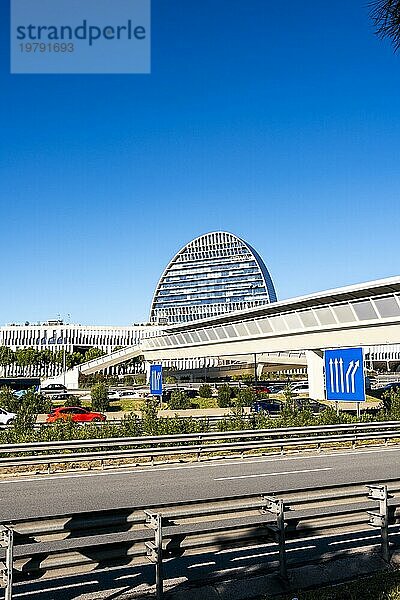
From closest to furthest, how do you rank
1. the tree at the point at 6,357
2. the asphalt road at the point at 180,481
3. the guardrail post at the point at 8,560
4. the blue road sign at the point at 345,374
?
the guardrail post at the point at 8,560 → the asphalt road at the point at 180,481 → the blue road sign at the point at 345,374 → the tree at the point at 6,357

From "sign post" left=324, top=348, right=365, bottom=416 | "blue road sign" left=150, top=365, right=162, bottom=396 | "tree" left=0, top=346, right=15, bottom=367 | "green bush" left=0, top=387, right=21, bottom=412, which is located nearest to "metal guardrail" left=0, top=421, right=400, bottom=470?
"sign post" left=324, top=348, right=365, bottom=416

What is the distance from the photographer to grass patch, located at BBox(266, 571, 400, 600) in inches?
235

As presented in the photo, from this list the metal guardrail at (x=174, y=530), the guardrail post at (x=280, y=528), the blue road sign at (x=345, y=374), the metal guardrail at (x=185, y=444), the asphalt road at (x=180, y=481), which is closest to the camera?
the metal guardrail at (x=174, y=530)

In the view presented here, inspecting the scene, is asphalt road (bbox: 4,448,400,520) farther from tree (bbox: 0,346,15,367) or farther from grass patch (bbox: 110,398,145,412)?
tree (bbox: 0,346,15,367)

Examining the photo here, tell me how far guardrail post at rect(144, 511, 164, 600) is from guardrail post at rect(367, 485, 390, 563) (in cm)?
261

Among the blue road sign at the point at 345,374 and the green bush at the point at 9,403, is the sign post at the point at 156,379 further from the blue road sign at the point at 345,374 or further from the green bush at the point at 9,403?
the blue road sign at the point at 345,374

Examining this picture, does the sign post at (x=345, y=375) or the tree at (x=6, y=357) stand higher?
the tree at (x=6, y=357)

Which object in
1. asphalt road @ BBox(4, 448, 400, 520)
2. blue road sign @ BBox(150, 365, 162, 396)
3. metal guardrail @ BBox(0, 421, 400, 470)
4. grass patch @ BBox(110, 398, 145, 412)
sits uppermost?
blue road sign @ BBox(150, 365, 162, 396)

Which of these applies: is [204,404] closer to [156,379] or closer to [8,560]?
[156,379]

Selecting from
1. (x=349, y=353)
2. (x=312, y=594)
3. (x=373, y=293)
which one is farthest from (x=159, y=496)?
(x=373, y=293)

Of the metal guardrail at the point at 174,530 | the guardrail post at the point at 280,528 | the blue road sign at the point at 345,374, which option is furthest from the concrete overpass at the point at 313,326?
the guardrail post at the point at 280,528

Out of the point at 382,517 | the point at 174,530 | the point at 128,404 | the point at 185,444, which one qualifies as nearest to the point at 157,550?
the point at 174,530

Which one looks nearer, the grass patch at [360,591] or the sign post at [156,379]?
the grass patch at [360,591]

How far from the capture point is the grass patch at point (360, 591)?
235 inches
